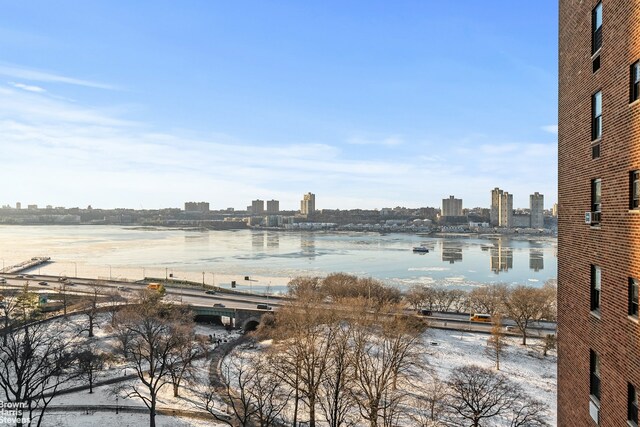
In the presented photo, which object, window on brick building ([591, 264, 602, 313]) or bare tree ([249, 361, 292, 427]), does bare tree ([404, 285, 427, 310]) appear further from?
window on brick building ([591, 264, 602, 313])

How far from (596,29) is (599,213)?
129 inches

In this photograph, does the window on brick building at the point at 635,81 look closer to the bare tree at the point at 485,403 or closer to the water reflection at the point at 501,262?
the bare tree at the point at 485,403

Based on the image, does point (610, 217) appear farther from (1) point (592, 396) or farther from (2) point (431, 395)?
(2) point (431, 395)

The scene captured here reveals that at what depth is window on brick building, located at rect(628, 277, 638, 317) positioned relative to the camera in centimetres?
670

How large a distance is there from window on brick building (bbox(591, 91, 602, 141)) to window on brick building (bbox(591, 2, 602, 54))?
84 cm

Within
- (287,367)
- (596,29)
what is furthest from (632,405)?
(287,367)

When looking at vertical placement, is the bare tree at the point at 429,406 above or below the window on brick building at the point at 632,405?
below

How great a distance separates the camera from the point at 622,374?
701 centimetres

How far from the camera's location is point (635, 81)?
6.66 meters

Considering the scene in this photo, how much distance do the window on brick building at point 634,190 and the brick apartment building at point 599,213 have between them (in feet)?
0.04

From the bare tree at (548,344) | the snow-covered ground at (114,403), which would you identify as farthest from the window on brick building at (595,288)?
the bare tree at (548,344)

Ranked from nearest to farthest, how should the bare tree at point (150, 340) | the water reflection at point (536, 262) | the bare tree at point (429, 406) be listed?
the bare tree at point (429, 406) → the bare tree at point (150, 340) → the water reflection at point (536, 262)

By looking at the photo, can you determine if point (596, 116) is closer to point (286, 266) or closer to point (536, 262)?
point (286, 266)

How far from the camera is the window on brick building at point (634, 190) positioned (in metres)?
6.53
